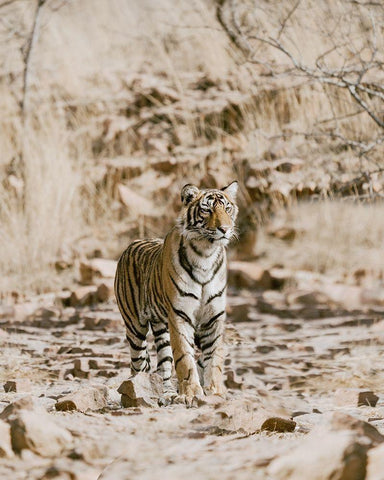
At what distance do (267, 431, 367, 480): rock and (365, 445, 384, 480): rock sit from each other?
0.05 feet

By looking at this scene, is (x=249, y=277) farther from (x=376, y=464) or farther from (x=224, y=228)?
(x=376, y=464)

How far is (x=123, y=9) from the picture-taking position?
1452 cm

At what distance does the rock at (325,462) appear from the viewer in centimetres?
231

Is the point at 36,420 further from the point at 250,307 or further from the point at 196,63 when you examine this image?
the point at 196,63

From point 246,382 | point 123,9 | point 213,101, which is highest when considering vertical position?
point 123,9

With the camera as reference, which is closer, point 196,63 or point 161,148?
point 161,148

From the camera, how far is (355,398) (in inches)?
177

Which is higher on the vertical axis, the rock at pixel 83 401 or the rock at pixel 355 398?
the rock at pixel 83 401

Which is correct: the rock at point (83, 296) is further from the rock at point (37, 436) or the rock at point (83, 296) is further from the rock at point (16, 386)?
the rock at point (37, 436)

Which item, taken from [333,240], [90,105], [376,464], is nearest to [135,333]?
[376,464]

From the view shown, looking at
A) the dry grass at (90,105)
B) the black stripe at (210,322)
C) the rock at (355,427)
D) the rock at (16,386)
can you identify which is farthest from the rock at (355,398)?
the dry grass at (90,105)

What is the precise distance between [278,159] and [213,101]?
1.55 m

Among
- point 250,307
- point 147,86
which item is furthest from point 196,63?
point 250,307

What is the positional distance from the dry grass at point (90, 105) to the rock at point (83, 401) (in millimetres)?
4708
